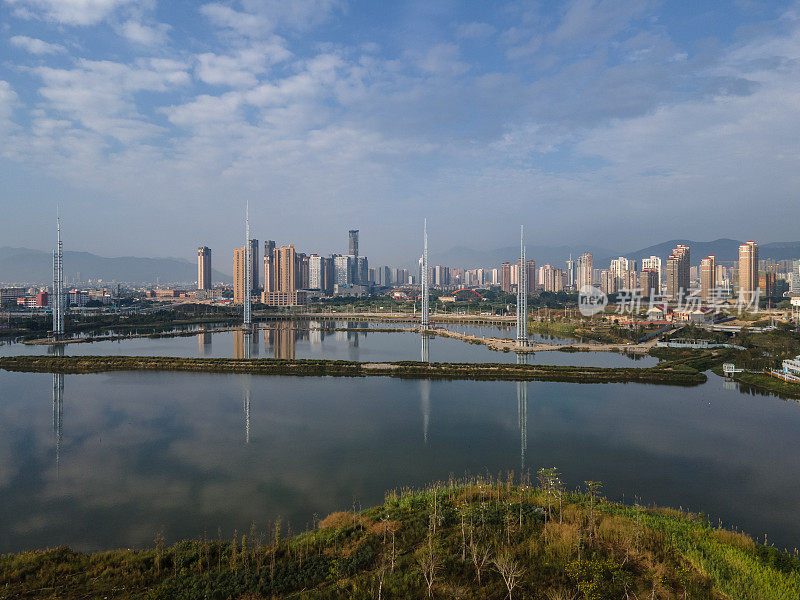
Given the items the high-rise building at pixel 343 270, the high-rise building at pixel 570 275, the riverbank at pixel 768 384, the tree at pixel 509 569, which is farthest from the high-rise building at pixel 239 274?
the high-rise building at pixel 570 275

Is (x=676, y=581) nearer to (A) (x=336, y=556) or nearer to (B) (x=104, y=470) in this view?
(A) (x=336, y=556)

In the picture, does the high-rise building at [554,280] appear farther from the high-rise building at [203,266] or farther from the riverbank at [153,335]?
the high-rise building at [203,266]

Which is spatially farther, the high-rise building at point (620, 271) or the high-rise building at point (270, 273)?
the high-rise building at point (270, 273)

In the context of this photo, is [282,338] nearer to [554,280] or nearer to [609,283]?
[609,283]

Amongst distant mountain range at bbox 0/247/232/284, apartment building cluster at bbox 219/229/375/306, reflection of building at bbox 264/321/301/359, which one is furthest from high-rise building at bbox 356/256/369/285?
distant mountain range at bbox 0/247/232/284

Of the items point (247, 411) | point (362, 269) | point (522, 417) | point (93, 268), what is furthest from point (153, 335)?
point (93, 268)
